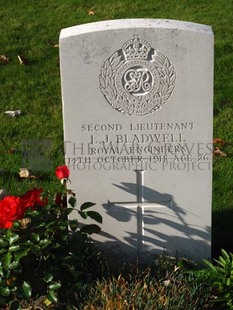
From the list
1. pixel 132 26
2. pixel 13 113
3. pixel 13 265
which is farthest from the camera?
pixel 13 113

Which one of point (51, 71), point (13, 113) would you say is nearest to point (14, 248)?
point (13, 113)

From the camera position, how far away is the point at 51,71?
22.0 ft

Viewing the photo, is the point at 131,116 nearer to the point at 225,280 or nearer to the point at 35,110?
the point at 225,280

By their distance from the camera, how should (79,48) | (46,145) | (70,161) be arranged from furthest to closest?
(46,145) → (70,161) → (79,48)

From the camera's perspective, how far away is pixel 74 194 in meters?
3.63

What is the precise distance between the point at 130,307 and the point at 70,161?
0.92 metres

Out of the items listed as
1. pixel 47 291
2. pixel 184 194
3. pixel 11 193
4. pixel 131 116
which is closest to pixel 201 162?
pixel 184 194

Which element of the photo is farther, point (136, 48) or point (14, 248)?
point (136, 48)

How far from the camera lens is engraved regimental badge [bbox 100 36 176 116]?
3.50 metres

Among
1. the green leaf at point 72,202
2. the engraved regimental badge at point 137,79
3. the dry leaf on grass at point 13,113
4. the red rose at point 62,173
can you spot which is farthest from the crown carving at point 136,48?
the dry leaf on grass at point 13,113

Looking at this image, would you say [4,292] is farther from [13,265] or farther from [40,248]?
[40,248]

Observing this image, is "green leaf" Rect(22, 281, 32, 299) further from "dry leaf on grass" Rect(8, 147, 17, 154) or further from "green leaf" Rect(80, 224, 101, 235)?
"dry leaf on grass" Rect(8, 147, 17, 154)

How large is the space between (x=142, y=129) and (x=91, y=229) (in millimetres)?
622

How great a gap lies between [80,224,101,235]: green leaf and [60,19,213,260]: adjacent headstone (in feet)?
0.72
